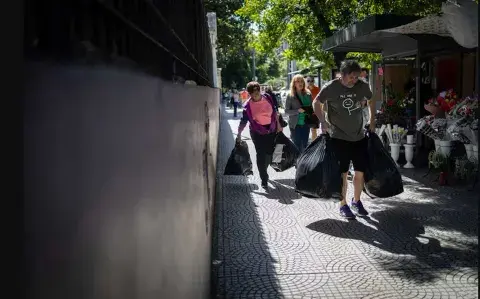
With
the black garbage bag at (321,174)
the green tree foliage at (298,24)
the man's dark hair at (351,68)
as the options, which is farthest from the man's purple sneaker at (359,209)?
the green tree foliage at (298,24)

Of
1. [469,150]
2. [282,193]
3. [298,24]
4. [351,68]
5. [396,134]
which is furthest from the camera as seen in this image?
[298,24]

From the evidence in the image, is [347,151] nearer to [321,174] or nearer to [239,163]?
[321,174]

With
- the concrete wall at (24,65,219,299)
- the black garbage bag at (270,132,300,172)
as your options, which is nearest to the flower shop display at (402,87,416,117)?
the black garbage bag at (270,132,300,172)

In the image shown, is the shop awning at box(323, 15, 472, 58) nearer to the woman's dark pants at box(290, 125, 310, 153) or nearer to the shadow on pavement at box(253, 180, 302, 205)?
the woman's dark pants at box(290, 125, 310, 153)

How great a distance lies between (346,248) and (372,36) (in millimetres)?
6433

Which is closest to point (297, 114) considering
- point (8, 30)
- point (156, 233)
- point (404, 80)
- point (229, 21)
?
point (404, 80)

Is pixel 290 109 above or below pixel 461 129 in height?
above

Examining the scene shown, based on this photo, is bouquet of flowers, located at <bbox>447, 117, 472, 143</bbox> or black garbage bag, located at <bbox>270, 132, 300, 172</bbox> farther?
black garbage bag, located at <bbox>270, 132, 300, 172</bbox>

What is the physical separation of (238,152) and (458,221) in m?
3.51

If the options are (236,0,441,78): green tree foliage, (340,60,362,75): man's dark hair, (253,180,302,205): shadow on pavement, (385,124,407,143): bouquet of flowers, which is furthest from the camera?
(236,0,441,78): green tree foliage

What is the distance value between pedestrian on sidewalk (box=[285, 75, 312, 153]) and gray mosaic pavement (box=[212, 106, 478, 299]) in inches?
69.3

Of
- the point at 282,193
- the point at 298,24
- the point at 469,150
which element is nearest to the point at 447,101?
the point at 469,150

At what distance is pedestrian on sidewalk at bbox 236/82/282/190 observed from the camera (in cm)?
810

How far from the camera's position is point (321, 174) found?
19.6 feet
